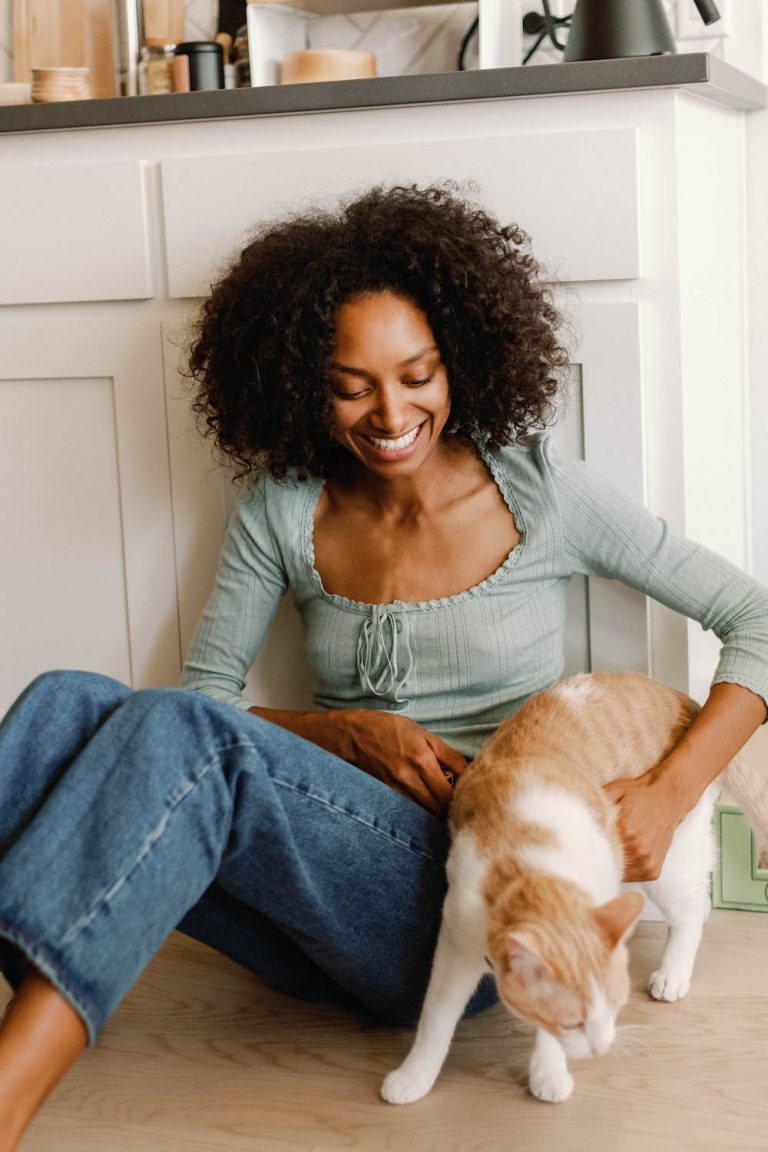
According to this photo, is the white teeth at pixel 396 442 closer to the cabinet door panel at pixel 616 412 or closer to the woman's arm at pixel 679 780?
the cabinet door panel at pixel 616 412

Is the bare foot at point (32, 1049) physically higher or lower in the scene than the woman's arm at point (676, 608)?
lower

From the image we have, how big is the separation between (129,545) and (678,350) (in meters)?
0.73

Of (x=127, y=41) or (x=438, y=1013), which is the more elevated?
(x=127, y=41)

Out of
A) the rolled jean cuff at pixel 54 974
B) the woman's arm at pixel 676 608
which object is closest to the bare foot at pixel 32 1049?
the rolled jean cuff at pixel 54 974

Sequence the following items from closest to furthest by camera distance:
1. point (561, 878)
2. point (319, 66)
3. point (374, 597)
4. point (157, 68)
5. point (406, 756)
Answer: point (561, 878), point (406, 756), point (374, 597), point (319, 66), point (157, 68)

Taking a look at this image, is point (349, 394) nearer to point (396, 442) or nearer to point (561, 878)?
point (396, 442)

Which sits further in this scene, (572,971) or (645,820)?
(645,820)

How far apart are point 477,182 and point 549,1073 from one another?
972mm

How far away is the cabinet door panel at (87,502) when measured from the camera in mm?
1718

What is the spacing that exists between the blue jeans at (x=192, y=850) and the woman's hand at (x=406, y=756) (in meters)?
0.03

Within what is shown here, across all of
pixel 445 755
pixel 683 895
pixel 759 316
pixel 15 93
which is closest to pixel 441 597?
pixel 445 755

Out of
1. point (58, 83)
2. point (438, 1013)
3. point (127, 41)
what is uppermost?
point (127, 41)

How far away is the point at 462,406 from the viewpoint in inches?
59.9

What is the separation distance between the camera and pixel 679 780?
141 centimetres
